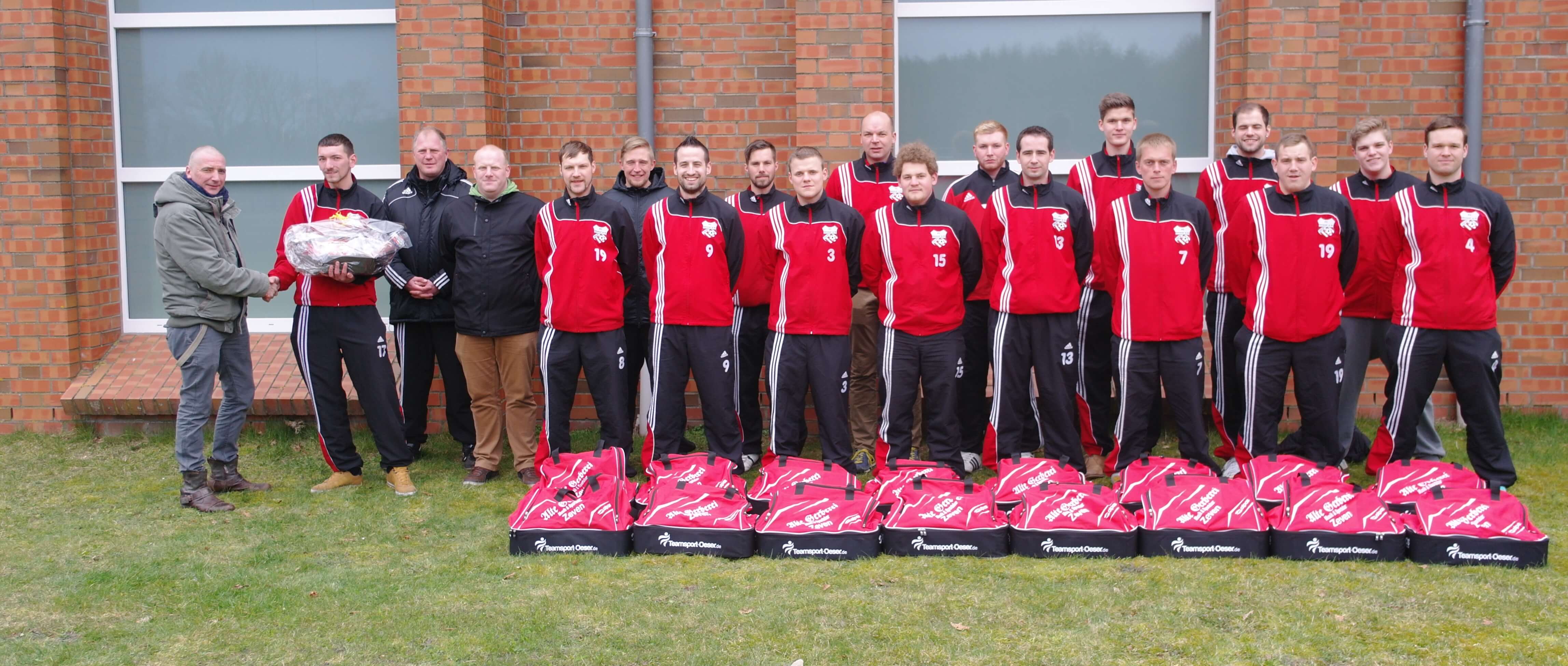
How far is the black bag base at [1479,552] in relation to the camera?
16.4 feet

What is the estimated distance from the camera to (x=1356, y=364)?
6855mm

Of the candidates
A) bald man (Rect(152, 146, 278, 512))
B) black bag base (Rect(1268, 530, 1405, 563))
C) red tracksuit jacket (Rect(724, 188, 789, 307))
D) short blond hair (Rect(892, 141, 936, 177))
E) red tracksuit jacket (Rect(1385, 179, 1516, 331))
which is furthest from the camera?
red tracksuit jacket (Rect(724, 188, 789, 307))

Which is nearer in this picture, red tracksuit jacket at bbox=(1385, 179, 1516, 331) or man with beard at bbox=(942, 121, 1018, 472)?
red tracksuit jacket at bbox=(1385, 179, 1516, 331)

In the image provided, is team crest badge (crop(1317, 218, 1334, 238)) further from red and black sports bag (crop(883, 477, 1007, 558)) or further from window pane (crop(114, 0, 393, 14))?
window pane (crop(114, 0, 393, 14))

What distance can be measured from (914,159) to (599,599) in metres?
2.98

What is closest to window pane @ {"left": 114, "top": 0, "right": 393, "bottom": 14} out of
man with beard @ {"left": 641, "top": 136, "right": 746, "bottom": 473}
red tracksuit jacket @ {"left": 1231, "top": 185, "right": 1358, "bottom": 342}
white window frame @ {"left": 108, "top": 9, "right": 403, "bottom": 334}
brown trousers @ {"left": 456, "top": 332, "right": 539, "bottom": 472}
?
white window frame @ {"left": 108, "top": 9, "right": 403, "bottom": 334}

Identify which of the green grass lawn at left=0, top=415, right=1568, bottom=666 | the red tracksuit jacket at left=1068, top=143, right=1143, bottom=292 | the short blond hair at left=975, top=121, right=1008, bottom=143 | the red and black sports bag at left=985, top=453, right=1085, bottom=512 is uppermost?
the short blond hair at left=975, top=121, right=1008, bottom=143

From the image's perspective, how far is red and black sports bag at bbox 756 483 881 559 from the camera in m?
5.28

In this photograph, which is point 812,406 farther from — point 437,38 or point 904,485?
point 437,38

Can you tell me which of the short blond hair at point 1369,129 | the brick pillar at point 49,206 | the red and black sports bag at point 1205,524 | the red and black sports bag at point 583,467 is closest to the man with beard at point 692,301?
the red and black sports bag at point 583,467

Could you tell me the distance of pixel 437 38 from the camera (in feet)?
26.0

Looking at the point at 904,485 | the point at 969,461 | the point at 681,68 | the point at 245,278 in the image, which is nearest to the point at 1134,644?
the point at 904,485

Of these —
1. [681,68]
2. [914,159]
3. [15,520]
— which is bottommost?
[15,520]

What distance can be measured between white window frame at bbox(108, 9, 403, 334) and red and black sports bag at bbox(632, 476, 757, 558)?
13.8ft
